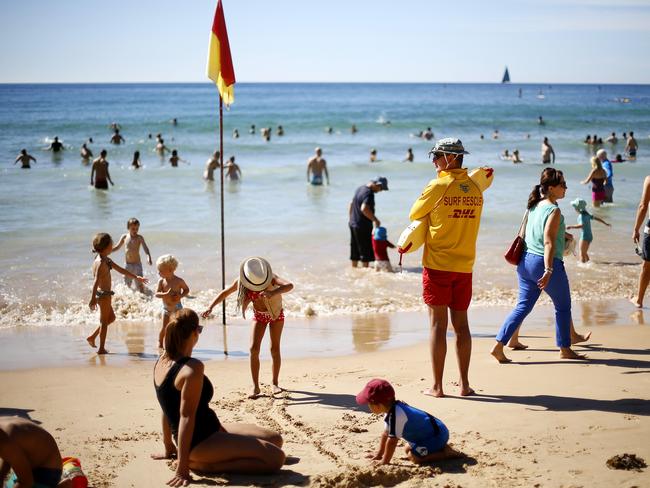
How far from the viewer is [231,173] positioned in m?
24.4

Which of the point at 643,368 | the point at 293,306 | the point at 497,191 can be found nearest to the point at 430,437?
the point at 643,368

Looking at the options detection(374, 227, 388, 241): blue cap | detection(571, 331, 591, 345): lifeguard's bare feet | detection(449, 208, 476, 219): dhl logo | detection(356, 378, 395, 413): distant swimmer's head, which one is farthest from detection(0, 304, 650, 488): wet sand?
detection(374, 227, 388, 241): blue cap

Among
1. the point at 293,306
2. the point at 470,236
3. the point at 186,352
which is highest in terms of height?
the point at 470,236

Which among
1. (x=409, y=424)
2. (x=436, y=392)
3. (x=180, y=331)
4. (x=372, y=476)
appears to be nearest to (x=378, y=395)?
(x=409, y=424)

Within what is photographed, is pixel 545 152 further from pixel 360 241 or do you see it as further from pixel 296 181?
pixel 360 241

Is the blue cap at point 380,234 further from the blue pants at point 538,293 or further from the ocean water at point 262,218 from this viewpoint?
the blue pants at point 538,293

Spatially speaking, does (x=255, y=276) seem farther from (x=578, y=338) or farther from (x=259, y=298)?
(x=578, y=338)

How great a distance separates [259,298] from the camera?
6141 mm

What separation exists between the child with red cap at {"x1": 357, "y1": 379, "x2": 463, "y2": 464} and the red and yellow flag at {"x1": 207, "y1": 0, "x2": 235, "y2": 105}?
488cm

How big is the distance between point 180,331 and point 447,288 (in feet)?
7.66

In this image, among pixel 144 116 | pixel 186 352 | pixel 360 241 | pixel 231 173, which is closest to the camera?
pixel 186 352

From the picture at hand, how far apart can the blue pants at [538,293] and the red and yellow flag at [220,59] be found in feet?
12.5

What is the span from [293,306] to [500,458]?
5787 millimetres

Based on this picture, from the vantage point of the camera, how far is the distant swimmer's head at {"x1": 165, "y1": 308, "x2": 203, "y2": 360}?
4379mm
